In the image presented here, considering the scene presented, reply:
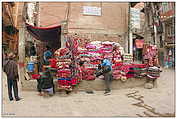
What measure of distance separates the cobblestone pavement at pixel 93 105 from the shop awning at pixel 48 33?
9.51 feet

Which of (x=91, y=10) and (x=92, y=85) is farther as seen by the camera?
(x=91, y=10)

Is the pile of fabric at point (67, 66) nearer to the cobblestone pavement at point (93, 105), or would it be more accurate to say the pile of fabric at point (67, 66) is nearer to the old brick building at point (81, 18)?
the cobblestone pavement at point (93, 105)

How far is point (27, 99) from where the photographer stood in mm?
6145

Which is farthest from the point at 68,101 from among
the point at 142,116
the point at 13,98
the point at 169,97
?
the point at 169,97

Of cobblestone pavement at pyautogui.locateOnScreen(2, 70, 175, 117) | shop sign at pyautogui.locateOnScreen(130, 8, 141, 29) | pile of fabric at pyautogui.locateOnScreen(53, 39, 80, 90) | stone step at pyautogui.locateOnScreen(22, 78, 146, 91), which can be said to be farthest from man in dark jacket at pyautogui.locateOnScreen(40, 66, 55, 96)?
shop sign at pyautogui.locateOnScreen(130, 8, 141, 29)

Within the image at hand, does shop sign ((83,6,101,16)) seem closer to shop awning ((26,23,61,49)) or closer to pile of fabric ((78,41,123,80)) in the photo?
shop awning ((26,23,61,49))

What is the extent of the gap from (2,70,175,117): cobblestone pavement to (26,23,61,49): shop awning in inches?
114

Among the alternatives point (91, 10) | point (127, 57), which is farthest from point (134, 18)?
point (127, 57)

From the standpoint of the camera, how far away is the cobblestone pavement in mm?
4828

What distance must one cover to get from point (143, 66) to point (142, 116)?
3.82 m

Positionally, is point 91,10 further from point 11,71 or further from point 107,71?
point 11,71

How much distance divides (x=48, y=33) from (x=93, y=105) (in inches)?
192

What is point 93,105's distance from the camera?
552cm

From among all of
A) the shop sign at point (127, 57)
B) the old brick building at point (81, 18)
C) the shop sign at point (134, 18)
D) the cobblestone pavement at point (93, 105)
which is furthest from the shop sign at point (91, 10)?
the cobblestone pavement at point (93, 105)
